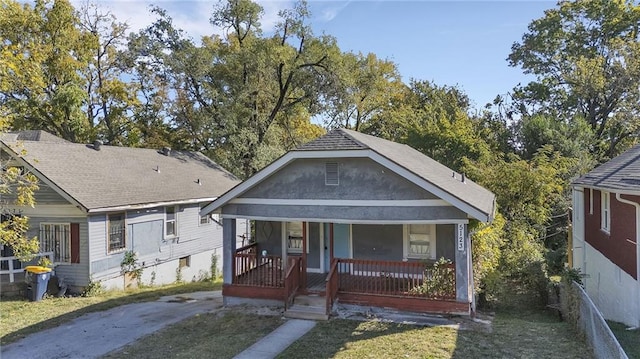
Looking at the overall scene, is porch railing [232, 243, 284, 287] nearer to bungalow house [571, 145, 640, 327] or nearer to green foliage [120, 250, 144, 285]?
green foliage [120, 250, 144, 285]

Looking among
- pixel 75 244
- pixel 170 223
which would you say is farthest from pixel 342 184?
pixel 170 223

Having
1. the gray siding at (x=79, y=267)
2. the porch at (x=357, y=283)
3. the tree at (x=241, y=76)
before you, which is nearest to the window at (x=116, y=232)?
the gray siding at (x=79, y=267)

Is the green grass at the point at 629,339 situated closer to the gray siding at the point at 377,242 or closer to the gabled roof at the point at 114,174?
the gray siding at the point at 377,242

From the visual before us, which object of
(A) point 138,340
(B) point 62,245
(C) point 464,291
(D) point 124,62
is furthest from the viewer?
(D) point 124,62

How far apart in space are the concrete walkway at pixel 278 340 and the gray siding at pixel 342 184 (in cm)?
341

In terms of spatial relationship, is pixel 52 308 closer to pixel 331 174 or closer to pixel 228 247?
pixel 228 247

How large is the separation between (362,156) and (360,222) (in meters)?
1.78

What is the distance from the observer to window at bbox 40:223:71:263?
16.0 m

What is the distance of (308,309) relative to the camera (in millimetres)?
11844

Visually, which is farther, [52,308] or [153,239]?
[153,239]

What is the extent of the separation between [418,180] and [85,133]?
96.9 ft

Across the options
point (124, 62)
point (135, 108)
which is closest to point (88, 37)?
point (124, 62)

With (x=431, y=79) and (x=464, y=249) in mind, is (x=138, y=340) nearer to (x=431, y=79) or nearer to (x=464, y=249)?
(x=464, y=249)

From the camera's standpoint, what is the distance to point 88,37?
3228 centimetres
